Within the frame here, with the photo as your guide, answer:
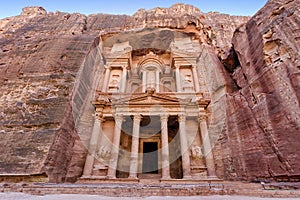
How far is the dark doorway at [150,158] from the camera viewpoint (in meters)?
12.4

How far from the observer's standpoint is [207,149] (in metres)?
10.8

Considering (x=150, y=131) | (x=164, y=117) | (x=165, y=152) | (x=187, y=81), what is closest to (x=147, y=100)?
(x=164, y=117)

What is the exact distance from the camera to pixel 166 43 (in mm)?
18078

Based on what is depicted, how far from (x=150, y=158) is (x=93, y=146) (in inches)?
172

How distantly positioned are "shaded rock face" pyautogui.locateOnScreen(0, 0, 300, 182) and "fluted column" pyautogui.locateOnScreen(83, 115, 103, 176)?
635 millimetres

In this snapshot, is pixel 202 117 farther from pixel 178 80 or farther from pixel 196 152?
pixel 178 80

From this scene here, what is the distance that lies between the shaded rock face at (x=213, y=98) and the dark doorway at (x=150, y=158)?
4.31 meters

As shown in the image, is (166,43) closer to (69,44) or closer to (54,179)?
(69,44)

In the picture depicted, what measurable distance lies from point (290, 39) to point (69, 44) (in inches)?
556

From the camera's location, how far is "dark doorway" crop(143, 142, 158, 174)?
1237 centimetres

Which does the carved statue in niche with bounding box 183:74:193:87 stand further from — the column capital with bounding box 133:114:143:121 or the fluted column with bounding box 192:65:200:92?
the column capital with bounding box 133:114:143:121

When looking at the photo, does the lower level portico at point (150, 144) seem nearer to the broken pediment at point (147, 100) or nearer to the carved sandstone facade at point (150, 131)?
the carved sandstone facade at point (150, 131)

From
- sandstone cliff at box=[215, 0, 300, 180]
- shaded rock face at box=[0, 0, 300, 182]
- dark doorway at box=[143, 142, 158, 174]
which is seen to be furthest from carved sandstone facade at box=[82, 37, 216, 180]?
sandstone cliff at box=[215, 0, 300, 180]

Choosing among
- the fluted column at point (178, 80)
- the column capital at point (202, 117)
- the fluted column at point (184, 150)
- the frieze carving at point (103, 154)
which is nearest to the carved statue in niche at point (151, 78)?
the fluted column at point (178, 80)
